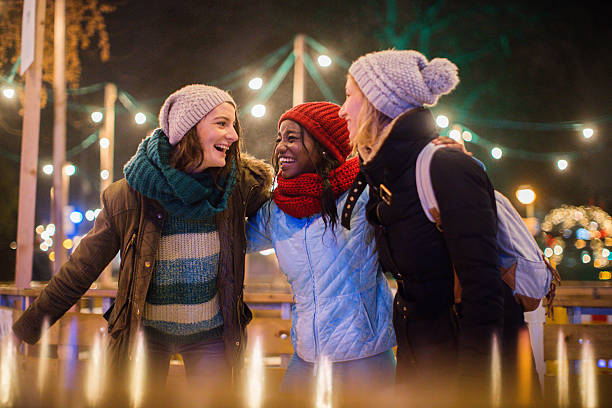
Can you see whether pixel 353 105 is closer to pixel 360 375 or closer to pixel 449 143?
pixel 449 143

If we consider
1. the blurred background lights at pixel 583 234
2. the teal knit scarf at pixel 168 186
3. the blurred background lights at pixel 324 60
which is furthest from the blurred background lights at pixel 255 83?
the blurred background lights at pixel 583 234

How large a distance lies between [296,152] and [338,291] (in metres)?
0.61

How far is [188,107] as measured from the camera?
6.14 feet

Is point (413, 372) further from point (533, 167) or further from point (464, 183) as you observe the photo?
point (533, 167)

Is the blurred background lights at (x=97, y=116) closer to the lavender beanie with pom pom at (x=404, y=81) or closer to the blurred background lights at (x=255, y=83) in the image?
the blurred background lights at (x=255, y=83)

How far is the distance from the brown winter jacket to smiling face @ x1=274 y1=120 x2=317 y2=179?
1.09 feet

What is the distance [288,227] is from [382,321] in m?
0.54

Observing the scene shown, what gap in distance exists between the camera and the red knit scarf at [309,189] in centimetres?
175

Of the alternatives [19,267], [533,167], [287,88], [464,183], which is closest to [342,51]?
[287,88]

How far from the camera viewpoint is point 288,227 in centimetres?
185

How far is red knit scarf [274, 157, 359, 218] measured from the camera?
1.75m

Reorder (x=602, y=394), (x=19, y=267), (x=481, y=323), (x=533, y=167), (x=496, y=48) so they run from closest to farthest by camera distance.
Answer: (x=602, y=394), (x=481, y=323), (x=19, y=267), (x=496, y=48), (x=533, y=167)

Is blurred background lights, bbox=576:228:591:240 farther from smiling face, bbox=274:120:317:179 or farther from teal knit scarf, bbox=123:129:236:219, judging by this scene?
teal knit scarf, bbox=123:129:236:219

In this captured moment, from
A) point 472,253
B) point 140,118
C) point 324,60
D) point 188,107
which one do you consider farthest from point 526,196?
point 472,253
